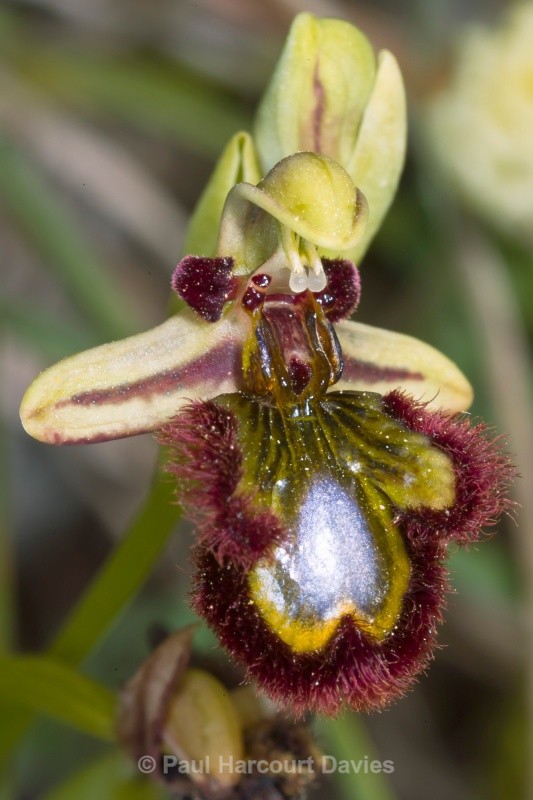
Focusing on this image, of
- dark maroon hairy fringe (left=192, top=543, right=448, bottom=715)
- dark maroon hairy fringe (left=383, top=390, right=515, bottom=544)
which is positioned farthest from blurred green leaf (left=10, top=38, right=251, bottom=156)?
dark maroon hairy fringe (left=192, top=543, right=448, bottom=715)

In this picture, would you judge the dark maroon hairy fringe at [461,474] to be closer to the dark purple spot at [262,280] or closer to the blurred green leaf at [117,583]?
the dark purple spot at [262,280]

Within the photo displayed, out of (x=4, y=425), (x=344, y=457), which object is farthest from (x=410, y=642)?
(x=4, y=425)

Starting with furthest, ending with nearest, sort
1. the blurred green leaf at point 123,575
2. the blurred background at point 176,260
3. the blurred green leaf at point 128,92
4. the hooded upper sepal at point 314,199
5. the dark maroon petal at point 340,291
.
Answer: the blurred green leaf at point 128,92 → the blurred background at point 176,260 → the blurred green leaf at point 123,575 → the dark maroon petal at point 340,291 → the hooded upper sepal at point 314,199

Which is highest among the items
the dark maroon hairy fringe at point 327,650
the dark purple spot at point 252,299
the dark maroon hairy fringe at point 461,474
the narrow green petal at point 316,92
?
the narrow green petal at point 316,92

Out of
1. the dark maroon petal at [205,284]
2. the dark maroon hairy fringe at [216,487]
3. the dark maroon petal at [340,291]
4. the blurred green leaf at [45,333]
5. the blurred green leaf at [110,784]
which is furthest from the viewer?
the blurred green leaf at [45,333]

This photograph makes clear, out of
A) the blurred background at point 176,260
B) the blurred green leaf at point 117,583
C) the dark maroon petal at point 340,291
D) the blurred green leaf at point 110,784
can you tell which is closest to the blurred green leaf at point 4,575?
the blurred background at point 176,260

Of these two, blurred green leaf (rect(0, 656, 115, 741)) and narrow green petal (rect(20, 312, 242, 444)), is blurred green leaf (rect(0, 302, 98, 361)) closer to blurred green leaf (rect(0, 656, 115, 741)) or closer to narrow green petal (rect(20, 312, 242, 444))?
blurred green leaf (rect(0, 656, 115, 741))

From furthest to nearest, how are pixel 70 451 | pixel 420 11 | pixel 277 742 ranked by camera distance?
pixel 420 11, pixel 70 451, pixel 277 742

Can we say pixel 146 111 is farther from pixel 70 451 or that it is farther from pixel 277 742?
pixel 277 742
